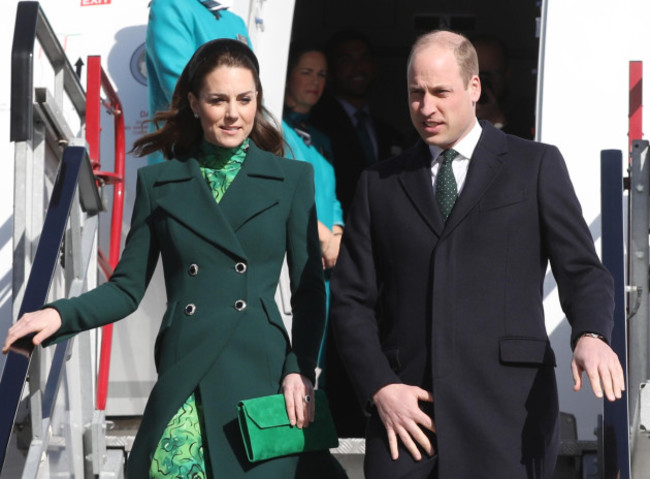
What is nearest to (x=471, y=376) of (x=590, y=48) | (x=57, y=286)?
(x=57, y=286)

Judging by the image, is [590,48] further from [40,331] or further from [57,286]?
[40,331]

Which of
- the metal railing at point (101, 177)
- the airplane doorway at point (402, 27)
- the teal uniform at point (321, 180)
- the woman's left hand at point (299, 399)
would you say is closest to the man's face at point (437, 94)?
the woman's left hand at point (299, 399)

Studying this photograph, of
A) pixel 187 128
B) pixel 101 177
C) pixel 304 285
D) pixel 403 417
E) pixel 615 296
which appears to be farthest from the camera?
pixel 101 177

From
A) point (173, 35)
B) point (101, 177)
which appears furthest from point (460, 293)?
point (101, 177)

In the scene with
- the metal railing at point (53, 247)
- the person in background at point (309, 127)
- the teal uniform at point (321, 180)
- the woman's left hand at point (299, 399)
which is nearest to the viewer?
the woman's left hand at point (299, 399)

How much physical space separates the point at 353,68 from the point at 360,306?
3919 millimetres

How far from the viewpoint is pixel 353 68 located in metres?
7.26

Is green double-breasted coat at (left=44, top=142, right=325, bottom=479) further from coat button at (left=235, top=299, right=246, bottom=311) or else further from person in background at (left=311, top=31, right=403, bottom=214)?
person in background at (left=311, top=31, right=403, bottom=214)

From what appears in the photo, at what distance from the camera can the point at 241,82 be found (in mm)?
3797

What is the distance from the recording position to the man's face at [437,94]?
11.2 ft

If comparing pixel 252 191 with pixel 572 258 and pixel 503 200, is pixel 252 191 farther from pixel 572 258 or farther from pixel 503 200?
pixel 572 258

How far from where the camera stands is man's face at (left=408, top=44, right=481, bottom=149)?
3.43 meters

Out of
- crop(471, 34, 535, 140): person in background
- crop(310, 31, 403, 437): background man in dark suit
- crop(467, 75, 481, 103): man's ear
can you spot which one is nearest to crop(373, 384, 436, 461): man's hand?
crop(467, 75, 481, 103): man's ear

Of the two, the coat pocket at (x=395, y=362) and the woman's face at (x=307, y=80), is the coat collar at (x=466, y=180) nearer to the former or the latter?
the coat pocket at (x=395, y=362)
